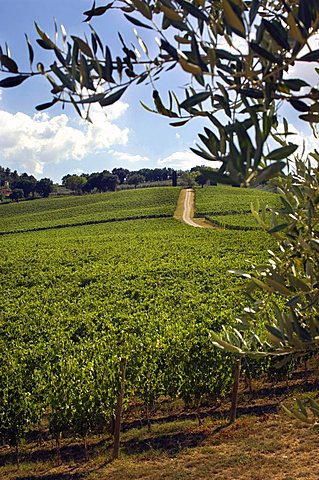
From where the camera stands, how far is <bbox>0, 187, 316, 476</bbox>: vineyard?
1116 cm

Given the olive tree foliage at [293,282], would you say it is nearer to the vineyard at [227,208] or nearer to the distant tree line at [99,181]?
the vineyard at [227,208]

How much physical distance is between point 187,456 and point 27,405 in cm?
378

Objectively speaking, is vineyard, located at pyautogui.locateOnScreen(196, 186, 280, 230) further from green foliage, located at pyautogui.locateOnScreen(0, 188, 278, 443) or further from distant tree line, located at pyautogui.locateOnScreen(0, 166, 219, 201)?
distant tree line, located at pyautogui.locateOnScreen(0, 166, 219, 201)

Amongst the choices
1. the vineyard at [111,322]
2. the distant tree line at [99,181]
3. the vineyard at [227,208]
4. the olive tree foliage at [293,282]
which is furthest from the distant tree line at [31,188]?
the olive tree foliage at [293,282]

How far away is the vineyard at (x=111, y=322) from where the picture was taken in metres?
11.2

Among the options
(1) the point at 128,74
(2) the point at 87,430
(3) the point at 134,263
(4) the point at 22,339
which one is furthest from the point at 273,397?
(3) the point at 134,263

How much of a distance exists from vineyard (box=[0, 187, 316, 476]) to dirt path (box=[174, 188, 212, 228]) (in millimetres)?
4942

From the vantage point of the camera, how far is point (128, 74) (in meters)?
1.93

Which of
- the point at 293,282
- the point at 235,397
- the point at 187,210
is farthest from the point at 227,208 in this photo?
the point at 293,282

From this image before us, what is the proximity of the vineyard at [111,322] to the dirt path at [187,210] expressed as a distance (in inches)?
195

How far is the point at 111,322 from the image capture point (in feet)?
67.6

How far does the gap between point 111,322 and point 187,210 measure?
57.2 meters

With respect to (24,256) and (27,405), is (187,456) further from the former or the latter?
(24,256)

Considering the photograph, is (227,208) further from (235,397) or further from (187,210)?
(235,397)
